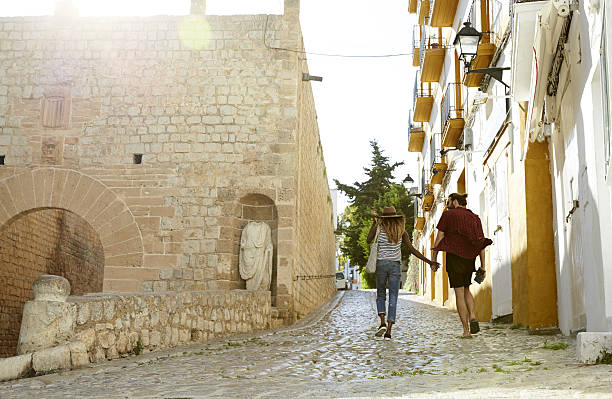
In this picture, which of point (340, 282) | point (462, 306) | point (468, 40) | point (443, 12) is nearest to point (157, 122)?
point (468, 40)

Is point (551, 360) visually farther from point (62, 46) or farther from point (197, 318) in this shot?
point (62, 46)

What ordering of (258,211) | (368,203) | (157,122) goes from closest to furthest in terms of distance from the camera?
1. (258,211)
2. (157,122)
3. (368,203)

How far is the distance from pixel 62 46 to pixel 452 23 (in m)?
8.28

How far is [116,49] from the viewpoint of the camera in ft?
46.1

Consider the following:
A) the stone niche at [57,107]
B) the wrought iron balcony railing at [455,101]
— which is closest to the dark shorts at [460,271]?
the wrought iron balcony railing at [455,101]

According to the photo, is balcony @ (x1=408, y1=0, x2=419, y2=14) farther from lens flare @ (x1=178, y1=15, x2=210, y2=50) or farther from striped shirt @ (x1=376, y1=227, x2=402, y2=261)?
striped shirt @ (x1=376, y1=227, x2=402, y2=261)

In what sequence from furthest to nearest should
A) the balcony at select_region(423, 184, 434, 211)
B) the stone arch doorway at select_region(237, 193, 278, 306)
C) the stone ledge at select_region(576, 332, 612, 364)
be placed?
1. the balcony at select_region(423, 184, 434, 211)
2. the stone arch doorway at select_region(237, 193, 278, 306)
3. the stone ledge at select_region(576, 332, 612, 364)

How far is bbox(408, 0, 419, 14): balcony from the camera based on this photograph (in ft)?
82.7

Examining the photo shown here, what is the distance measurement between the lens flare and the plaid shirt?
748cm

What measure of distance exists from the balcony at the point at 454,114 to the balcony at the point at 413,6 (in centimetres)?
1023

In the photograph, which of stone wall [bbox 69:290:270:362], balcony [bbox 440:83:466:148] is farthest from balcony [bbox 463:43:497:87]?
stone wall [bbox 69:290:270:362]

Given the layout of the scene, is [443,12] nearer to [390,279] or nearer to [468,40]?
[468,40]

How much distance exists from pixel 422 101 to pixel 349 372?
52.5 feet

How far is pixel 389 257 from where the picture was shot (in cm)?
842
